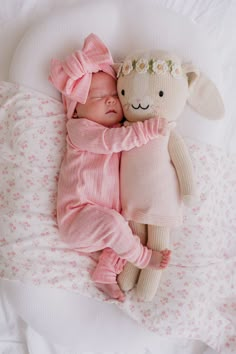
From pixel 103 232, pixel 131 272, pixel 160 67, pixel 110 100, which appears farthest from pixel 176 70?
pixel 131 272

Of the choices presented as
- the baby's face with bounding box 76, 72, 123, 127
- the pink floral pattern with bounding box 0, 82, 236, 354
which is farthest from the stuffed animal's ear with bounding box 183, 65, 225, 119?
the baby's face with bounding box 76, 72, 123, 127

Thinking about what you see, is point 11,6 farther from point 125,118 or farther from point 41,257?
point 41,257

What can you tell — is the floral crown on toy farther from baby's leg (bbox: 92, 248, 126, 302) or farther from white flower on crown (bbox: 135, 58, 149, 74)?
baby's leg (bbox: 92, 248, 126, 302)

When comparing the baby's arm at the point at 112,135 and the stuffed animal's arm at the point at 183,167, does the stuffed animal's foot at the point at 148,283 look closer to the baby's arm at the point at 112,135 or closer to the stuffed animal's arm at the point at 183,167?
the stuffed animal's arm at the point at 183,167

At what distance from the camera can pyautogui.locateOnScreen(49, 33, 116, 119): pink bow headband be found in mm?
1233

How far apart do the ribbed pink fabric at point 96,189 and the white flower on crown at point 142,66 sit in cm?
13

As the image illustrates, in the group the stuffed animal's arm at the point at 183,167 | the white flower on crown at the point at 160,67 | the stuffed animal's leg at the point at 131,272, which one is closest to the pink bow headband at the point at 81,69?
the white flower on crown at the point at 160,67

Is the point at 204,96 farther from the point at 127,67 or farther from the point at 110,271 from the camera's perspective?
the point at 110,271

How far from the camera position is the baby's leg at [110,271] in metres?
1.30

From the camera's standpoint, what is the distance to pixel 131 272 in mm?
1319

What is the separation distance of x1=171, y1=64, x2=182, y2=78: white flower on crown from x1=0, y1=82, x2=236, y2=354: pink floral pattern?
21 centimetres

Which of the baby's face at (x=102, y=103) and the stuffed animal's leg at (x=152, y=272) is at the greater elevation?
the baby's face at (x=102, y=103)

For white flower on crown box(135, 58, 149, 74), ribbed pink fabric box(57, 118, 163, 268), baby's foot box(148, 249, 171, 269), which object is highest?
white flower on crown box(135, 58, 149, 74)

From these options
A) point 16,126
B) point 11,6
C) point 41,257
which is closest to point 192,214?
point 41,257
